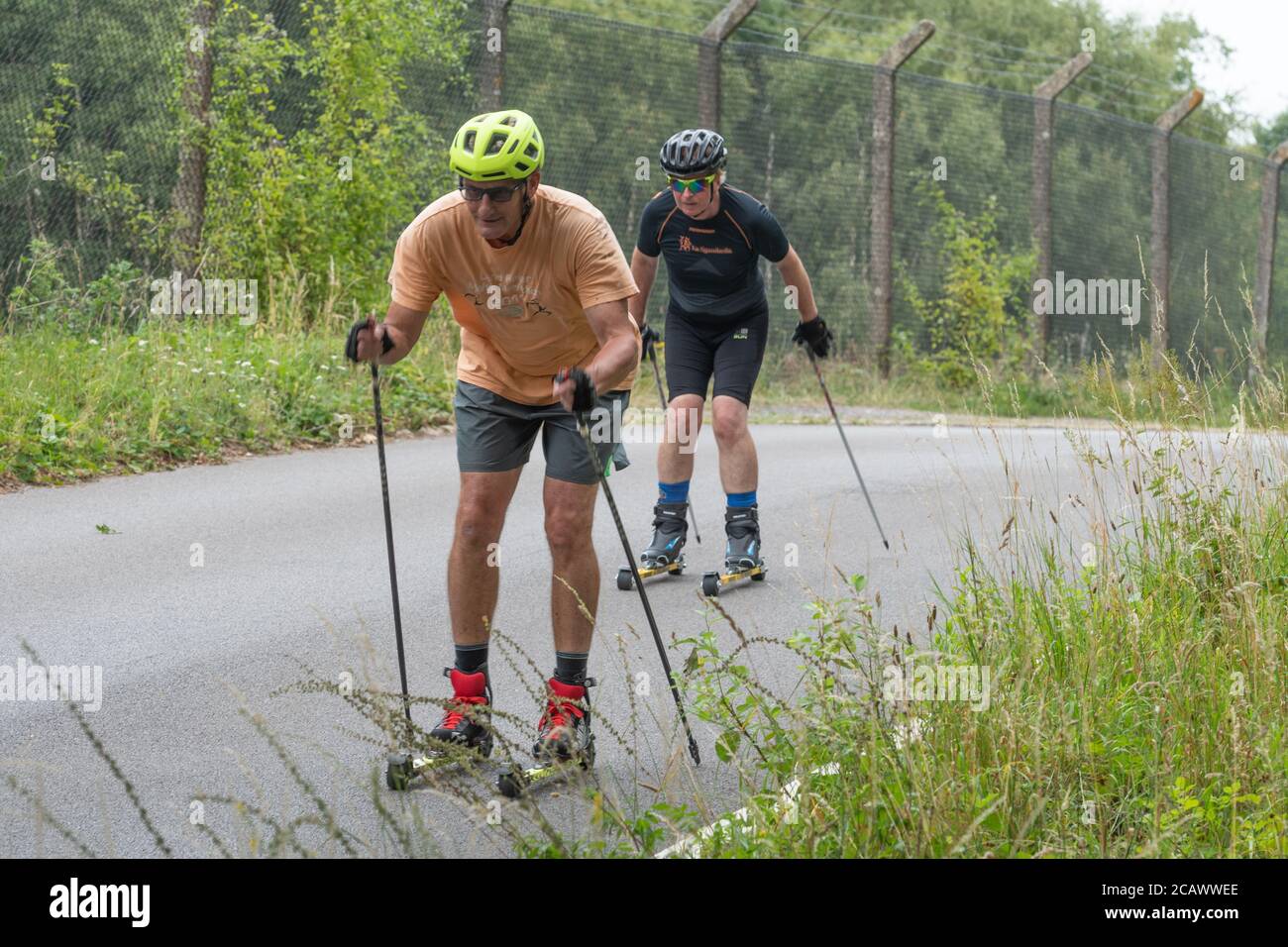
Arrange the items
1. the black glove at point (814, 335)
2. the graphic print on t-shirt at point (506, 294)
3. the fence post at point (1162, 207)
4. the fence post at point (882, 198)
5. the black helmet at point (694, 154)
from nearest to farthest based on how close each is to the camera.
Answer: the graphic print on t-shirt at point (506, 294), the black helmet at point (694, 154), the black glove at point (814, 335), the fence post at point (882, 198), the fence post at point (1162, 207)

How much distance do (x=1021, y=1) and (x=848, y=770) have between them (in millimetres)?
50121

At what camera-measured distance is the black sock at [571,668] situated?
17.0 feet

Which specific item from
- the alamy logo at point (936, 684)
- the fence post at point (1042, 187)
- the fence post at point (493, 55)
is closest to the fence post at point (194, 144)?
the fence post at point (493, 55)

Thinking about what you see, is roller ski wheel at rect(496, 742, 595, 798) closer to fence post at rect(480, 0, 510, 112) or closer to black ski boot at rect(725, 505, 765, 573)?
black ski boot at rect(725, 505, 765, 573)

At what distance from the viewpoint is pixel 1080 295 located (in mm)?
22078

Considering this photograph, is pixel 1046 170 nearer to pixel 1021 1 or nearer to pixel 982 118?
pixel 982 118

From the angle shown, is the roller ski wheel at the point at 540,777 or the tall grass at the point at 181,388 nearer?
the roller ski wheel at the point at 540,777

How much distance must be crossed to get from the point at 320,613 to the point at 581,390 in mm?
1151

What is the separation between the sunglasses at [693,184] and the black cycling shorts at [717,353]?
2.64ft

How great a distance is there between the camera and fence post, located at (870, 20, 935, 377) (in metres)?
18.9

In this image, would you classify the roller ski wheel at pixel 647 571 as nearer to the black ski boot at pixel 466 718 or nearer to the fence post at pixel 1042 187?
the black ski boot at pixel 466 718
